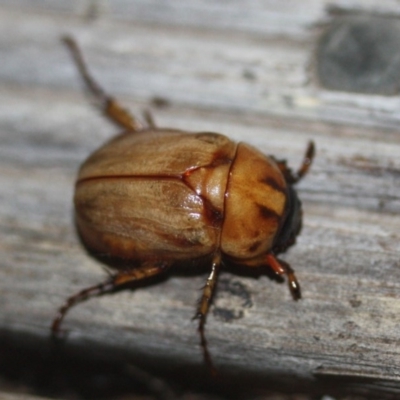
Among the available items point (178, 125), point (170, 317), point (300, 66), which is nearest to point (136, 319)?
point (170, 317)

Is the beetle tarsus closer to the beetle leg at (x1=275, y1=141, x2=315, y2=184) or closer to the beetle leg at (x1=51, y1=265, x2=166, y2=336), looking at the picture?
the beetle leg at (x1=275, y1=141, x2=315, y2=184)

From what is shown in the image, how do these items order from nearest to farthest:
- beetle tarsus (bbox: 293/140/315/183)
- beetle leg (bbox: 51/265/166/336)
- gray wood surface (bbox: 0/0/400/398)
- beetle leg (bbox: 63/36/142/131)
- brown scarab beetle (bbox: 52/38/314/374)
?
1. gray wood surface (bbox: 0/0/400/398)
2. brown scarab beetle (bbox: 52/38/314/374)
3. beetle leg (bbox: 51/265/166/336)
4. beetle tarsus (bbox: 293/140/315/183)
5. beetle leg (bbox: 63/36/142/131)

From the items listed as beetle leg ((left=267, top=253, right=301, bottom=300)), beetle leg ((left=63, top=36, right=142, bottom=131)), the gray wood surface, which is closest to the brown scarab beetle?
beetle leg ((left=267, top=253, right=301, bottom=300))

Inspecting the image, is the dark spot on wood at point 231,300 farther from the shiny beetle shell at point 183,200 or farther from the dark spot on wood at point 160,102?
the dark spot on wood at point 160,102

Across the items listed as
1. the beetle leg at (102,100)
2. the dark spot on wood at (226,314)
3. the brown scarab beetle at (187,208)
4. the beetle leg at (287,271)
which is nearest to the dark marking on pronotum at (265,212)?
the brown scarab beetle at (187,208)

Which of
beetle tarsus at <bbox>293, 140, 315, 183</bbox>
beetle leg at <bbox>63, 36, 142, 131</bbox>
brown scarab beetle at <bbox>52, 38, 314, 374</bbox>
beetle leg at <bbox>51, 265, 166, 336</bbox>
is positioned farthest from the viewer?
beetle leg at <bbox>63, 36, 142, 131</bbox>

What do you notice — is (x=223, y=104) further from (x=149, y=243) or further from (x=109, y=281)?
(x=109, y=281)

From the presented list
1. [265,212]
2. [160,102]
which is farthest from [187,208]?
[160,102]
